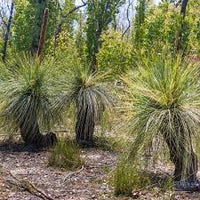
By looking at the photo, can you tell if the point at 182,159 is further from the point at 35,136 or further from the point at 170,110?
the point at 35,136

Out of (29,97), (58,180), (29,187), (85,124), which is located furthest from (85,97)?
(29,187)

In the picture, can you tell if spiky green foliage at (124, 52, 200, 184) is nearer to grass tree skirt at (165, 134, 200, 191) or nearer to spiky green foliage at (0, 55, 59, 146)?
grass tree skirt at (165, 134, 200, 191)

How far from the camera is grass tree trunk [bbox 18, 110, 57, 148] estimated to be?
598 centimetres

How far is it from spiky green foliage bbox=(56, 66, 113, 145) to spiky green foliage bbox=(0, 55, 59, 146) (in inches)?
8.5

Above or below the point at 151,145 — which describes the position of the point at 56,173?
below

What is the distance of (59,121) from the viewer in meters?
6.09

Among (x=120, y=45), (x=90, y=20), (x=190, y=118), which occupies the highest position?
(x=90, y=20)

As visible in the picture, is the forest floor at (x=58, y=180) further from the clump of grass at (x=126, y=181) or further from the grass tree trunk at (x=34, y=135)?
the grass tree trunk at (x=34, y=135)

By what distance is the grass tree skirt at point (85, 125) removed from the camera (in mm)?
6015

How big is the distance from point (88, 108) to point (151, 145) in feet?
6.98

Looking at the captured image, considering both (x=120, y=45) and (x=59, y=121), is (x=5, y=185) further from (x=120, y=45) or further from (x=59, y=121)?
(x=120, y=45)

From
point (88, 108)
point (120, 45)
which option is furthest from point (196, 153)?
point (120, 45)

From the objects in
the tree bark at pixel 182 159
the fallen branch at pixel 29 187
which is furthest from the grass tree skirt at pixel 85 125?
the tree bark at pixel 182 159

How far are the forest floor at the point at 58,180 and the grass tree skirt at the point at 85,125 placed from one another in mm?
458
